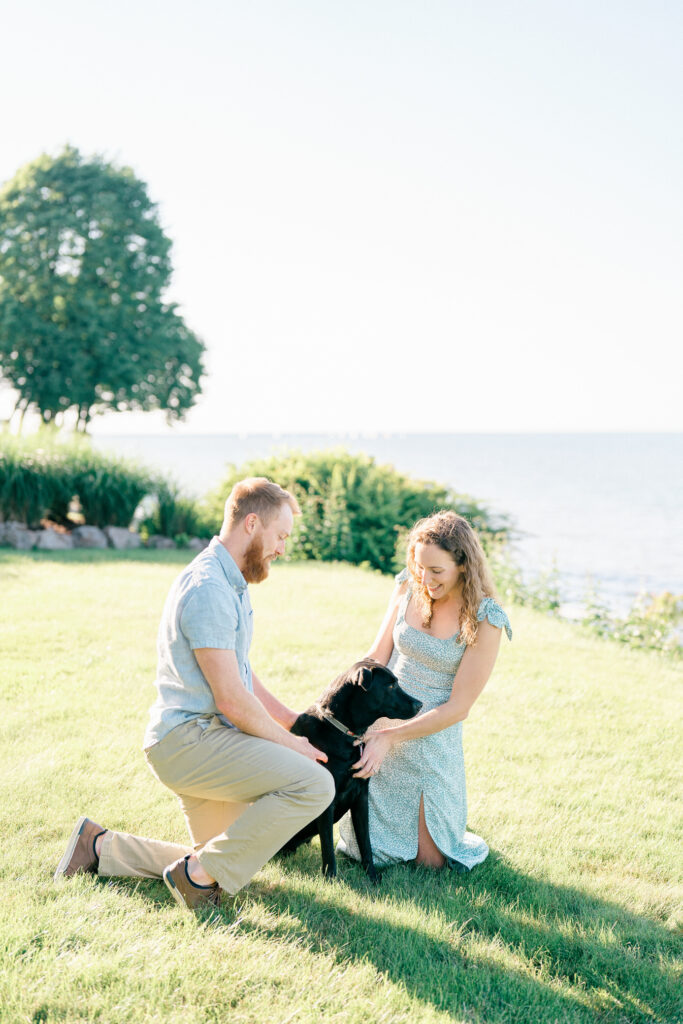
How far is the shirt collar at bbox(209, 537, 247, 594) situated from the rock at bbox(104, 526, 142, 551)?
10.1 meters

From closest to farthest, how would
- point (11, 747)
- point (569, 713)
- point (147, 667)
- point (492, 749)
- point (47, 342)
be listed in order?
point (11, 747) → point (492, 749) → point (569, 713) → point (147, 667) → point (47, 342)

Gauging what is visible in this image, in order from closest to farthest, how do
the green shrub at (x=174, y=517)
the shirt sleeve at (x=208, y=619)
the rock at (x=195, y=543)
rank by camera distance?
the shirt sleeve at (x=208, y=619)
the rock at (x=195, y=543)
the green shrub at (x=174, y=517)

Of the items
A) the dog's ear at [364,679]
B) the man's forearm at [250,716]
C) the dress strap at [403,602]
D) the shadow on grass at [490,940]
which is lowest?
the shadow on grass at [490,940]

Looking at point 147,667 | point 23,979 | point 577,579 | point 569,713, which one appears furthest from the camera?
point 577,579

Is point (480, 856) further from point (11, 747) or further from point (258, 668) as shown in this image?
point (258, 668)

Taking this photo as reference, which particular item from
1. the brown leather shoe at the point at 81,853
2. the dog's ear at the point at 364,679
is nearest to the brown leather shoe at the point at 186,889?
the brown leather shoe at the point at 81,853

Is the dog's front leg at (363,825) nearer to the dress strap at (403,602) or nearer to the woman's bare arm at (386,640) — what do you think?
the woman's bare arm at (386,640)

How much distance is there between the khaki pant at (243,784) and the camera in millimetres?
3014

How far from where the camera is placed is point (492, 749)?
16.7ft

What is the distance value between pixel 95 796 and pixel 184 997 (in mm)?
1726

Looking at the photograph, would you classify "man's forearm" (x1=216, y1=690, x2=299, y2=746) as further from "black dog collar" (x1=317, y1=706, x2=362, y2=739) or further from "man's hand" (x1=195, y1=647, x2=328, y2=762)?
"black dog collar" (x1=317, y1=706, x2=362, y2=739)

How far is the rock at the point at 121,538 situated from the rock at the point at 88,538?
0.16m

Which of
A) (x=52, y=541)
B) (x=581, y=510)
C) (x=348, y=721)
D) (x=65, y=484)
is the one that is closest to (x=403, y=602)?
(x=348, y=721)

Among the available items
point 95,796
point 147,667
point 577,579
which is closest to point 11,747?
point 95,796
